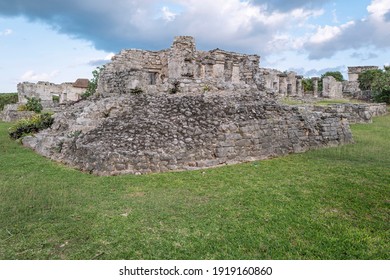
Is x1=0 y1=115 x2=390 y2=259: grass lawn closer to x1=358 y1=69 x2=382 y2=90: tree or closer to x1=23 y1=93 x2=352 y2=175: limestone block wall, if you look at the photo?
x1=23 y1=93 x2=352 y2=175: limestone block wall

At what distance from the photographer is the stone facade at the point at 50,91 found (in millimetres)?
40216

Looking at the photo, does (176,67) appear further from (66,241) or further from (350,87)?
(350,87)

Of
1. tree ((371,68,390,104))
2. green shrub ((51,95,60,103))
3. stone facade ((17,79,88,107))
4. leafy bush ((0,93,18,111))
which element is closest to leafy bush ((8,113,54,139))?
stone facade ((17,79,88,107))

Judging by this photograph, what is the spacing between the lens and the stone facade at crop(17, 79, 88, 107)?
40.2m

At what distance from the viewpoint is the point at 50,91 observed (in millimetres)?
43875

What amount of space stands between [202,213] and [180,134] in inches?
145

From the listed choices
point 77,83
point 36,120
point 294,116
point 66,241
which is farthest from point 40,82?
point 66,241

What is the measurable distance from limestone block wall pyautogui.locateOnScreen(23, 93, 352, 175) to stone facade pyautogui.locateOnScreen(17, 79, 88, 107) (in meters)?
31.6

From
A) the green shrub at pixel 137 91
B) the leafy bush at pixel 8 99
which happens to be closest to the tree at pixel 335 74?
the leafy bush at pixel 8 99

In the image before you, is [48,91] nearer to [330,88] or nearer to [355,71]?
[330,88]

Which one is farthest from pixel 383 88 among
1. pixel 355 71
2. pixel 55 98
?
pixel 55 98

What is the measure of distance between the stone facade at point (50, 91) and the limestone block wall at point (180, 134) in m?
31.6

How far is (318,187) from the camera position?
659cm

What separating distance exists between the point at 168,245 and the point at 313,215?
2.44 m
